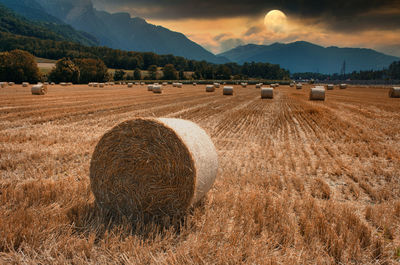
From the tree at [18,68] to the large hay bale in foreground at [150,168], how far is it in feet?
241

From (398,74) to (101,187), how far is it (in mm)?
195110

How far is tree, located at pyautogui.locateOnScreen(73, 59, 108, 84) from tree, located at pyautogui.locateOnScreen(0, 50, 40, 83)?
15073 mm

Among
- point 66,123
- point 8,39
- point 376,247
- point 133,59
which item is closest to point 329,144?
point 376,247

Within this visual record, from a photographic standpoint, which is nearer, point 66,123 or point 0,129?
point 0,129

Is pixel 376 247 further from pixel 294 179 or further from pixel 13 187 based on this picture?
pixel 13 187

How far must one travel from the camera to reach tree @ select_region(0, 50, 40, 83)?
6397 centimetres

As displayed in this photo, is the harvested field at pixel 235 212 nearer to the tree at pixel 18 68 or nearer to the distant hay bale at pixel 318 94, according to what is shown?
the distant hay bale at pixel 318 94

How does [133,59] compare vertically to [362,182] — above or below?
above

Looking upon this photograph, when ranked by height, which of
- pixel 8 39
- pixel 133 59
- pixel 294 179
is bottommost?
pixel 294 179

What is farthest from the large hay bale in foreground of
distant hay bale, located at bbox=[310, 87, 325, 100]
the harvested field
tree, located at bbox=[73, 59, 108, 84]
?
tree, located at bbox=[73, 59, 108, 84]

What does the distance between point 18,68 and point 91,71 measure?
21.5 m

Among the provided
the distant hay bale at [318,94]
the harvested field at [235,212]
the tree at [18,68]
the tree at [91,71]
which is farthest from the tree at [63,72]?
the harvested field at [235,212]

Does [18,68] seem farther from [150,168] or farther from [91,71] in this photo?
[150,168]

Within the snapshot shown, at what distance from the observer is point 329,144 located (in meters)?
10.3
